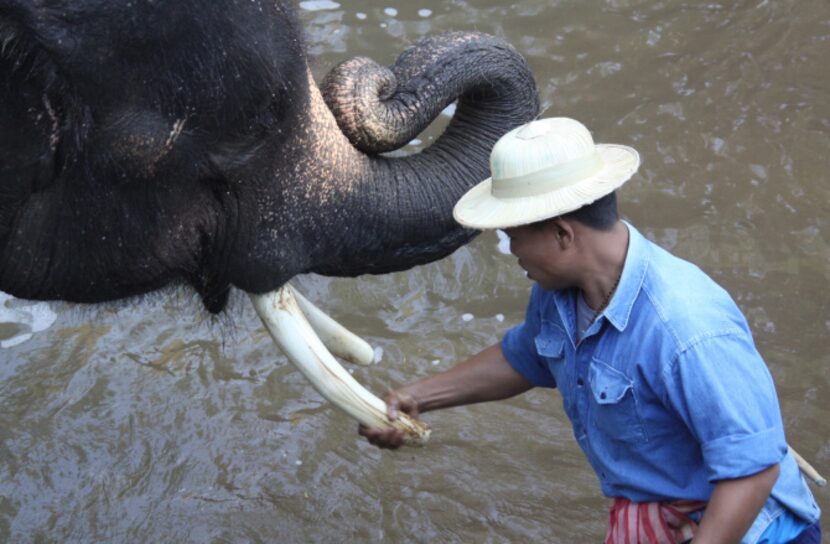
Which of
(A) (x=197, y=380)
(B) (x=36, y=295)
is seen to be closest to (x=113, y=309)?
(B) (x=36, y=295)

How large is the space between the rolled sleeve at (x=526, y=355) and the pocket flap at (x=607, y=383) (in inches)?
12.7

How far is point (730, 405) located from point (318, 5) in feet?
15.3

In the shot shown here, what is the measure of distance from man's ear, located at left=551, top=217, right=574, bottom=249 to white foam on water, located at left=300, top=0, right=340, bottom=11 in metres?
4.36

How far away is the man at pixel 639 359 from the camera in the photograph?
216 cm

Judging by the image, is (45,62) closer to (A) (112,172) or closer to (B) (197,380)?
(A) (112,172)

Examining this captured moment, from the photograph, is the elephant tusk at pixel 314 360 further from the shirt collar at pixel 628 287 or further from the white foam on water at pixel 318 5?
the white foam on water at pixel 318 5

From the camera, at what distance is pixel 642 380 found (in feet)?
7.56

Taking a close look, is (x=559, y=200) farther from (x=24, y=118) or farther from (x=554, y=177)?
(x=24, y=118)

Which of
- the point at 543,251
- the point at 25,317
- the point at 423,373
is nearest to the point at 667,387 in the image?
the point at 543,251

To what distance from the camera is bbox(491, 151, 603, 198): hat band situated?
2.20 meters

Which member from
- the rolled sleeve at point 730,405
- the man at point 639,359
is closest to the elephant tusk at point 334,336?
the man at point 639,359

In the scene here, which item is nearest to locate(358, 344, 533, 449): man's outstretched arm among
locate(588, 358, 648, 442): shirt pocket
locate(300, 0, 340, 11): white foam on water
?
locate(588, 358, 648, 442): shirt pocket

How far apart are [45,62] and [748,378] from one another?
1.35 meters

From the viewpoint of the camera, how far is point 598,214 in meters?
2.25
